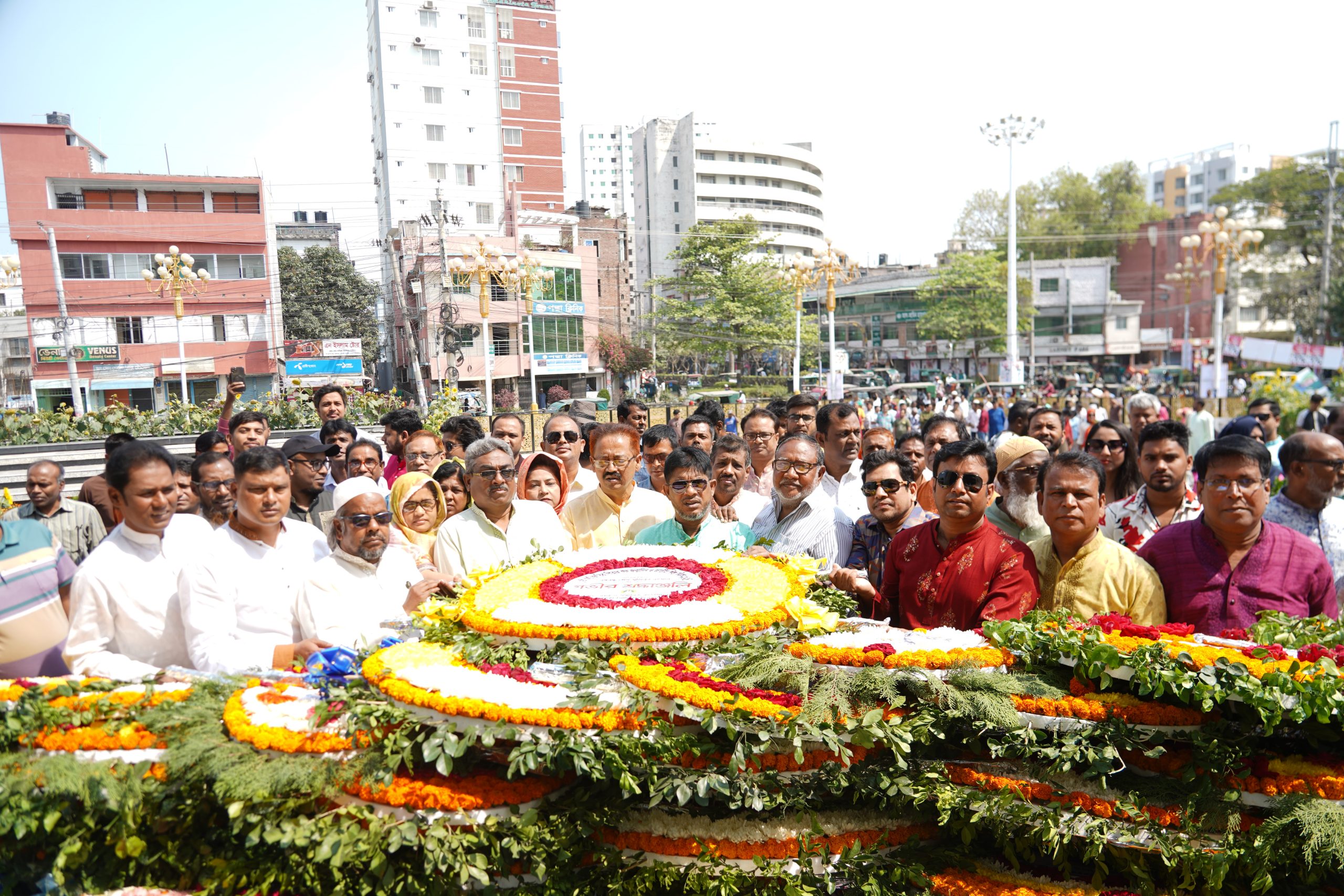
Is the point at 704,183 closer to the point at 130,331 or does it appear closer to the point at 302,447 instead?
the point at 130,331

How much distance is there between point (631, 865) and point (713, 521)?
101 inches

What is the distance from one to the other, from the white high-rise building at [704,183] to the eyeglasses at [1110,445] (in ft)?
232

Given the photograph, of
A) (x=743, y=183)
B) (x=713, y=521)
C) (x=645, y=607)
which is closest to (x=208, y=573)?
(x=645, y=607)

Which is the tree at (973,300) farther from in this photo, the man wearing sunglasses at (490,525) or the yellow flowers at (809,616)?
the yellow flowers at (809,616)

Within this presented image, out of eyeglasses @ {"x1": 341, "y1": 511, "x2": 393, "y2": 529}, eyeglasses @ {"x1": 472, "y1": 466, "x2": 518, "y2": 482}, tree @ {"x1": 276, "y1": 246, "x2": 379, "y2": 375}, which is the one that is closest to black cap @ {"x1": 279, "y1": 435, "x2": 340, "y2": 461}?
eyeglasses @ {"x1": 472, "y1": 466, "x2": 518, "y2": 482}

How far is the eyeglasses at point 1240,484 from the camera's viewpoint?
402cm

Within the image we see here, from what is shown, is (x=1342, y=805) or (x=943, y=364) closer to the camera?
(x=1342, y=805)

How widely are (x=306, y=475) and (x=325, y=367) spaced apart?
35.9m

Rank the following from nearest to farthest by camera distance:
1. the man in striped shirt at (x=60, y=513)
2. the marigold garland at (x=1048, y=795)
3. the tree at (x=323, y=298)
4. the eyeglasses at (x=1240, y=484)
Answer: the marigold garland at (x=1048, y=795)
the eyeglasses at (x=1240, y=484)
the man in striped shirt at (x=60, y=513)
the tree at (x=323, y=298)

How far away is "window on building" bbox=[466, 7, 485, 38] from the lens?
53.8m

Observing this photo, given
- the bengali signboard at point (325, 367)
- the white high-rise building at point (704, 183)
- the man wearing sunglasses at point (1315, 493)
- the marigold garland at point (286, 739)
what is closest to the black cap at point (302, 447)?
the marigold garland at point (286, 739)

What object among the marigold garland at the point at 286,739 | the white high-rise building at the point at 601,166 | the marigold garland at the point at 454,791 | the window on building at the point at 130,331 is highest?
the white high-rise building at the point at 601,166

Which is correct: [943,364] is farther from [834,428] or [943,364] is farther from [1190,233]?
[834,428]

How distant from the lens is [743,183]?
258 feet
